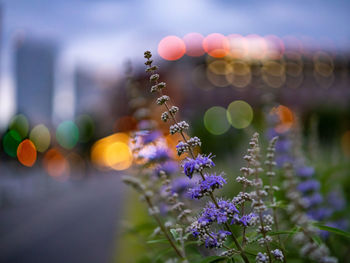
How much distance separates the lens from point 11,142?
4531 cm

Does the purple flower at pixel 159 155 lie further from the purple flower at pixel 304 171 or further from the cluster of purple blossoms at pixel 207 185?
the purple flower at pixel 304 171

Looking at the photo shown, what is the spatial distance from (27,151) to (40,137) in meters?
6.78

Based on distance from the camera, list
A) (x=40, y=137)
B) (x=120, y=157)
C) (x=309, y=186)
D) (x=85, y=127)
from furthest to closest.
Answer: (x=85, y=127)
(x=120, y=157)
(x=40, y=137)
(x=309, y=186)

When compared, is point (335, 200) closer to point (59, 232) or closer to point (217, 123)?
point (59, 232)

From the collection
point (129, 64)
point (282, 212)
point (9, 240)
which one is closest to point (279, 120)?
point (282, 212)

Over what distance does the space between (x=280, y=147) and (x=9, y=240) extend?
9680 millimetres

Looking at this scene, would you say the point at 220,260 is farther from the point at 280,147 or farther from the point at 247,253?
the point at 280,147

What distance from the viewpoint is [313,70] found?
5088 cm

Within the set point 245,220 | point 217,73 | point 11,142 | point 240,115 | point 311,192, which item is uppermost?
point 217,73

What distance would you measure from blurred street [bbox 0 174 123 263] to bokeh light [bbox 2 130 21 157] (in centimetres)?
2483

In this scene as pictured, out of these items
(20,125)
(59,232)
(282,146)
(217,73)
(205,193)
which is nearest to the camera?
(205,193)

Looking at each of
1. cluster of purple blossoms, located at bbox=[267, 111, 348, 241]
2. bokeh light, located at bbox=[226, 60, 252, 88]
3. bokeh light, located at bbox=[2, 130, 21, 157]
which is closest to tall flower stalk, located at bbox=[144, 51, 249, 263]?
cluster of purple blossoms, located at bbox=[267, 111, 348, 241]

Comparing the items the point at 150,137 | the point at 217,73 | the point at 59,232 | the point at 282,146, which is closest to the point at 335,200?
the point at 282,146

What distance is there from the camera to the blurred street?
9180mm
